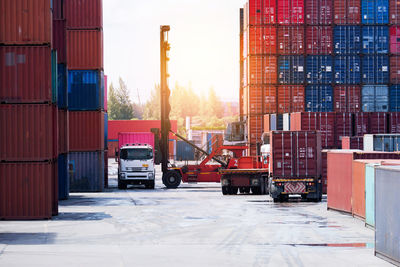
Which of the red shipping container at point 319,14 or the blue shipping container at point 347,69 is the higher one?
the red shipping container at point 319,14

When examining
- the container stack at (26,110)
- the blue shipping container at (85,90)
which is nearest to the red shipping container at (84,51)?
the blue shipping container at (85,90)

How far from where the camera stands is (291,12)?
48.0 meters

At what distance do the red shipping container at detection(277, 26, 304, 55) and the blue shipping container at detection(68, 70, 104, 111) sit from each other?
53.2 ft

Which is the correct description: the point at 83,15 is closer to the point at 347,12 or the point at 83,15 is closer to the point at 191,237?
the point at 347,12

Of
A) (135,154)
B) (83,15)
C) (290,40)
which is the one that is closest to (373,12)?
(290,40)

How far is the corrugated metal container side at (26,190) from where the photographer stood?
71.3ft

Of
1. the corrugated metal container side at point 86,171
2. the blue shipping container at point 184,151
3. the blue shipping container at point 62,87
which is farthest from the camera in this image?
the blue shipping container at point 184,151

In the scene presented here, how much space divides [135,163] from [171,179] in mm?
2533

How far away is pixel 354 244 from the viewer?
16.2 m

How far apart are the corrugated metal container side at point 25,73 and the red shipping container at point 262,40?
27.4 m

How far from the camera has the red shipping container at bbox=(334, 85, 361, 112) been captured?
4847cm

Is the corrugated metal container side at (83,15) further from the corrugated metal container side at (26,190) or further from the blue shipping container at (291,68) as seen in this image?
the blue shipping container at (291,68)

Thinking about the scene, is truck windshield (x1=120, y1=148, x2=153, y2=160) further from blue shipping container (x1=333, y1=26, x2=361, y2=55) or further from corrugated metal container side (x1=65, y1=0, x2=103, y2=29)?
blue shipping container (x1=333, y1=26, x2=361, y2=55)

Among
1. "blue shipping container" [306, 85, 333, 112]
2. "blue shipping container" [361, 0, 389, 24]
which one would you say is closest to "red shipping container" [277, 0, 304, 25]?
"blue shipping container" [361, 0, 389, 24]
